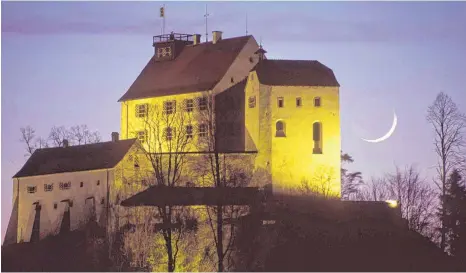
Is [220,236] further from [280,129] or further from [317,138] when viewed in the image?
[317,138]

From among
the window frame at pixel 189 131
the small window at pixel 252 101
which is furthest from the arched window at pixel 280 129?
the window frame at pixel 189 131

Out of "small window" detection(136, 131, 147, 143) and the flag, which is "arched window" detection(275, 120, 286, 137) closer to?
"small window" detection(136, 131, 147, 143)

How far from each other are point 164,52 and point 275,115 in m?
8.46

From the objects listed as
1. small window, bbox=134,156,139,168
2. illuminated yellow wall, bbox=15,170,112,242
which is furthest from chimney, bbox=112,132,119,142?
small window, bbox=134,156,139,168

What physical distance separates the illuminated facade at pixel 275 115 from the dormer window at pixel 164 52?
3799mm

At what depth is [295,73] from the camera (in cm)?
4931

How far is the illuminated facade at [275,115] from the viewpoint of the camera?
48.6 m

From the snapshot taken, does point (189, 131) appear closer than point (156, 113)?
Yes

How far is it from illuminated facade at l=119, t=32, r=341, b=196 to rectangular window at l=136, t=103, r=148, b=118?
1837mm

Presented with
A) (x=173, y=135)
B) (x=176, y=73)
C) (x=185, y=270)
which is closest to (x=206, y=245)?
(x=185, y=270)

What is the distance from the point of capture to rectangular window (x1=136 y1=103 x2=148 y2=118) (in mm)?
53719

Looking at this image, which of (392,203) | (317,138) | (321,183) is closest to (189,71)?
(317,138)

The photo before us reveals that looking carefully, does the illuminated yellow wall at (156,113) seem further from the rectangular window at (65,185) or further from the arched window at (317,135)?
the arched window at (317,135)

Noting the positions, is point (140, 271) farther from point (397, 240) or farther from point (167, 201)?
point (397, 240)
